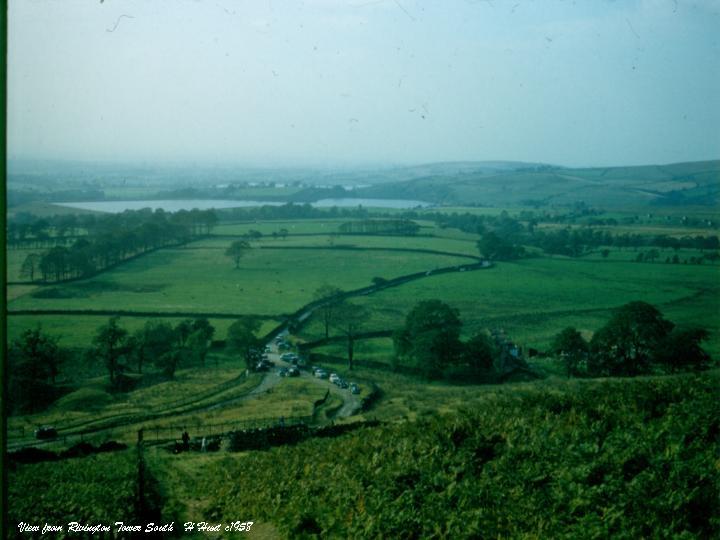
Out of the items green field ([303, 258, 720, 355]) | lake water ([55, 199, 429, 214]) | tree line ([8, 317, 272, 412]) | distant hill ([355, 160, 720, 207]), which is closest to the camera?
tree line ([8, 317, 272, 412])

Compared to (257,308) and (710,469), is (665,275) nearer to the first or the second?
(257,308)

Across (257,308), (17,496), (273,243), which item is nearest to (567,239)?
(273,243)

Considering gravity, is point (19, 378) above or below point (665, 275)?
below

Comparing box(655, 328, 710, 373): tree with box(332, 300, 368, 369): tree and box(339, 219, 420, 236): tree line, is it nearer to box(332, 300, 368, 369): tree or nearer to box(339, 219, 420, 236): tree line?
box(332, 300, 368, 369): tree

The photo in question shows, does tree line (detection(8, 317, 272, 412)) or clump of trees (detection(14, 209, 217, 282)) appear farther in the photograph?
clump of trees (detection(14, 209, 217, 282))

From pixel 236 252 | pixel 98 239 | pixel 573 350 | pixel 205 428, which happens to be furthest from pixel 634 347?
pixel 98 239

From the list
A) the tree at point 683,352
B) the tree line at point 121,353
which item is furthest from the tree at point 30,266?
the tree at point 683,352

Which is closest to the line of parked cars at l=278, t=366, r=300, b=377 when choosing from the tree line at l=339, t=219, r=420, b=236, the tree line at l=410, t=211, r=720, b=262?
the tree line at l=410, t=211, r=720, b=262
